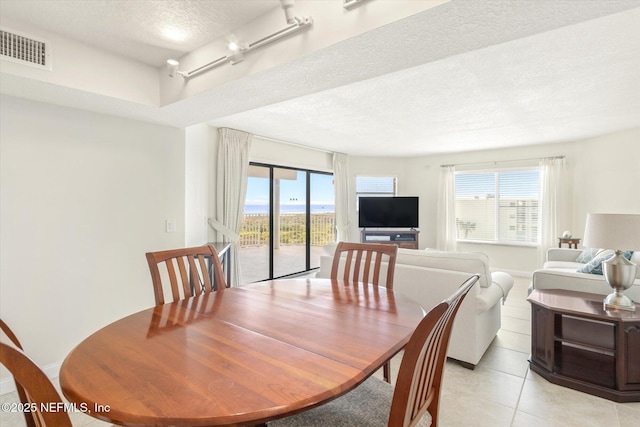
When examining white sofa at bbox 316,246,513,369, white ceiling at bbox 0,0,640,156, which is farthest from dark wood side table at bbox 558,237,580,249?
white sofa at bbox 316,246,513,369

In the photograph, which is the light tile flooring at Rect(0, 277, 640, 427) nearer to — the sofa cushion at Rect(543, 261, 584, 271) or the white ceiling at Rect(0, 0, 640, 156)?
the sofa cushion at Rect(543, 261, 584, 271)

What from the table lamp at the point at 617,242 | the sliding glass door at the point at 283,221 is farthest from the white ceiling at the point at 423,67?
the table lamp at the point at 617,242

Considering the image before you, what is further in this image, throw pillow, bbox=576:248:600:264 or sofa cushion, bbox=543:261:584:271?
sofa cushion, bbox=543:261:584:271

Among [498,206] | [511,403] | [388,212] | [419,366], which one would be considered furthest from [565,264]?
[419,366]

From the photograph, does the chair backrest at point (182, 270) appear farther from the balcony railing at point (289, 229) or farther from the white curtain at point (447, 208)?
the white curtain at point (447, 208)

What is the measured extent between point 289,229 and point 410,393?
4.78m

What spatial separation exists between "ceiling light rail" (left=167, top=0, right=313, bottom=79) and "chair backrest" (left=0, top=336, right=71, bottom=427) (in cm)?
164

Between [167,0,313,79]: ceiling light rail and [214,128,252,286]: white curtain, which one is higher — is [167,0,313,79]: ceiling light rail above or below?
above

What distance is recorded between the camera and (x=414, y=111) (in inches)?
144

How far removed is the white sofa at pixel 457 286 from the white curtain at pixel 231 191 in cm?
237

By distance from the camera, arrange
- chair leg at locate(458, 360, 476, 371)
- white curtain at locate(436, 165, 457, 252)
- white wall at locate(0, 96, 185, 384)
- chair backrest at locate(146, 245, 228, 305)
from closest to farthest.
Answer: chair backrest at locate(146, 245, 228, 305)
white wall at locate(0, 96, 185, 384)
chair leg at locate(458, 360, 476, 371)
white curtain at locate(436, 165, 457, 252)

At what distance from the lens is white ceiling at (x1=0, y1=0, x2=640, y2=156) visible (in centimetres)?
146

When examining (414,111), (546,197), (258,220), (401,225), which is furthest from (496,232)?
(258,220)

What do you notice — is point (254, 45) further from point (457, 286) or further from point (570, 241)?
point (570, 241)
